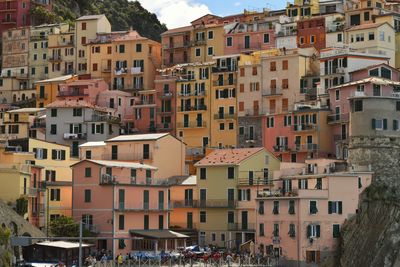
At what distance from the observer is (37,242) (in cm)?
8519

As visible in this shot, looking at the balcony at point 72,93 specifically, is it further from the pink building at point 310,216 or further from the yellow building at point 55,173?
the pink building at point 310,216

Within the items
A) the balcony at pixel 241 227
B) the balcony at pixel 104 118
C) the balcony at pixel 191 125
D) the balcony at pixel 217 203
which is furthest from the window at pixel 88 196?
the balcony at pixel 191 125

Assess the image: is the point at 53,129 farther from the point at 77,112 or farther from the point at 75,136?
the point at 77,112

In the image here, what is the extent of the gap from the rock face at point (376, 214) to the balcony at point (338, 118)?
6.73 metres

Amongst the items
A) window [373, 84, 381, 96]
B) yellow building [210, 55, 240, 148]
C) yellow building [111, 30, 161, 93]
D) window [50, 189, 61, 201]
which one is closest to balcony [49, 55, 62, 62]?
yellow building [111, 30, 161, 93]

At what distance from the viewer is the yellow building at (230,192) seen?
100812mm

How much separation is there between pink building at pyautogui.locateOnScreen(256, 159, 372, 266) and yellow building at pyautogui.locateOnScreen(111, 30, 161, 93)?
42.7 m

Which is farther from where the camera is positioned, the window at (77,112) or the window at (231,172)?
the window at (77,112)

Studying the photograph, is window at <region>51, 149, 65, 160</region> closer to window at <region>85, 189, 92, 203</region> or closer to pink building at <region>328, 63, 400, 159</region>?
window at <region>85, 189, 92, 203</region>

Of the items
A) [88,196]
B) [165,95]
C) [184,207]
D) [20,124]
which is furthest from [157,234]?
[20,124]

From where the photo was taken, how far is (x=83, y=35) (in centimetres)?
14062

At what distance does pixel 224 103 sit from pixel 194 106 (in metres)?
4.08

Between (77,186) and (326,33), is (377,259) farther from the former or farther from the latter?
(326,33)

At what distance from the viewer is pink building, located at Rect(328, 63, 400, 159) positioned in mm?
102500
